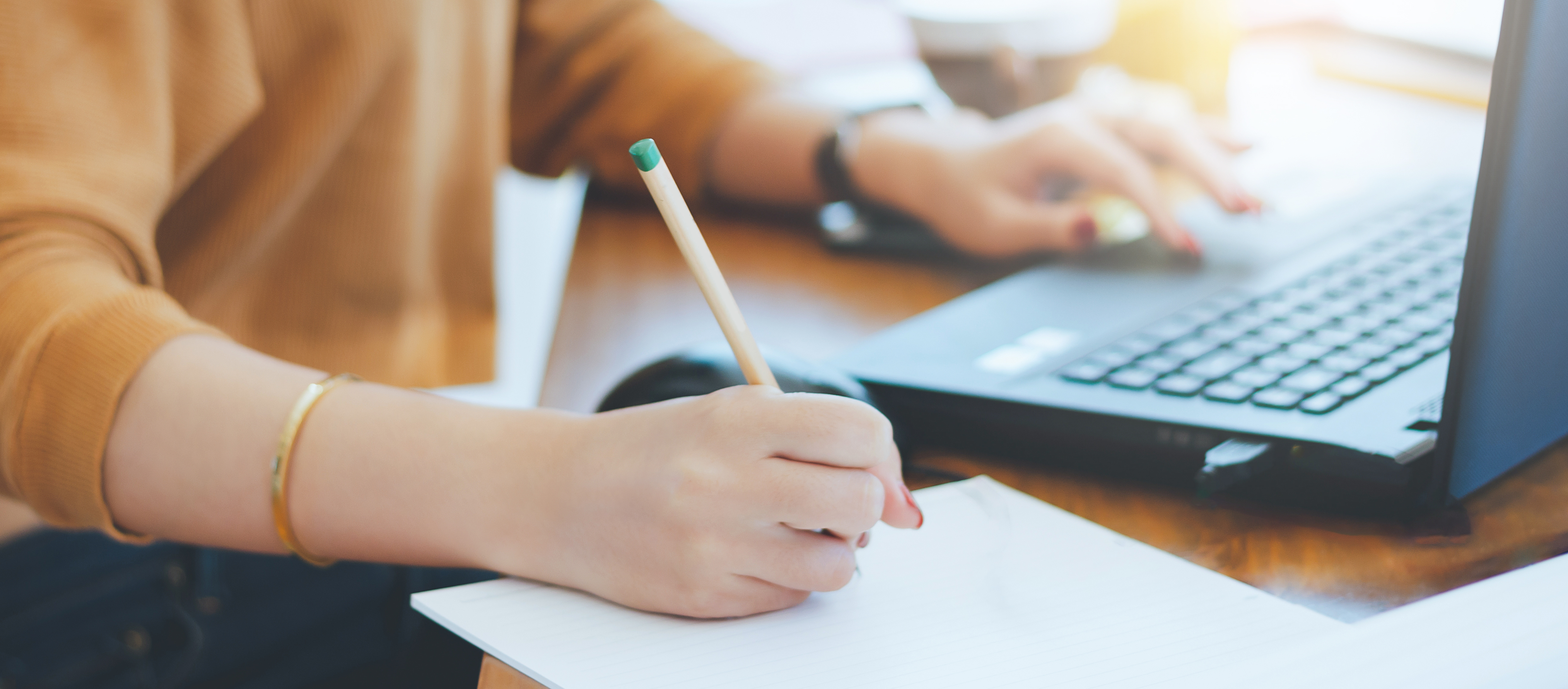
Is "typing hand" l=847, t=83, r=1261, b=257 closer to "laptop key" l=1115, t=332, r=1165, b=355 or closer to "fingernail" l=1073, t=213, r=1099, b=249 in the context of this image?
"fingernail" l=1073, t=213, r=1099, b=249

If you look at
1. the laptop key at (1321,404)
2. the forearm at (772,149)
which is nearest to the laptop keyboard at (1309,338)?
the laptop key at (1321,404)

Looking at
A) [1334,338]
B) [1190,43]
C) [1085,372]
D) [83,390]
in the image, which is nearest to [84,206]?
[83,390]

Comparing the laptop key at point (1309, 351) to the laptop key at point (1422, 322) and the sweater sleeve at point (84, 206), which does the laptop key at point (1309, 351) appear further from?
the sweater sleeve at point (84, 206)

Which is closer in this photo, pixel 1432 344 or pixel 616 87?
pixel 1432 344

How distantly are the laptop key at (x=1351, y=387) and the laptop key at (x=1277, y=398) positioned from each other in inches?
0.5

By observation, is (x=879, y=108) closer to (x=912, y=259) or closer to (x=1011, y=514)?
(x=912, y=259)

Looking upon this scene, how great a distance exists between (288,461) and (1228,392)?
339mm

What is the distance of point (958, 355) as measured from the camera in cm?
47

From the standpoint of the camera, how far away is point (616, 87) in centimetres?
83

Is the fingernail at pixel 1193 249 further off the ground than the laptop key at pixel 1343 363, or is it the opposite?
the laptop key at pixel 1343 363

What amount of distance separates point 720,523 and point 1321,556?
200 mm

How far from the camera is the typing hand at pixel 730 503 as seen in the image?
31 centimetres

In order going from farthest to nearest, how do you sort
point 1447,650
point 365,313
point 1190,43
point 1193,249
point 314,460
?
point 1190,43, point 365,313, point 1193,249, point 314,460, point 1447,650

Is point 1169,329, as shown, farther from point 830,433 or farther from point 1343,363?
point 830,433
